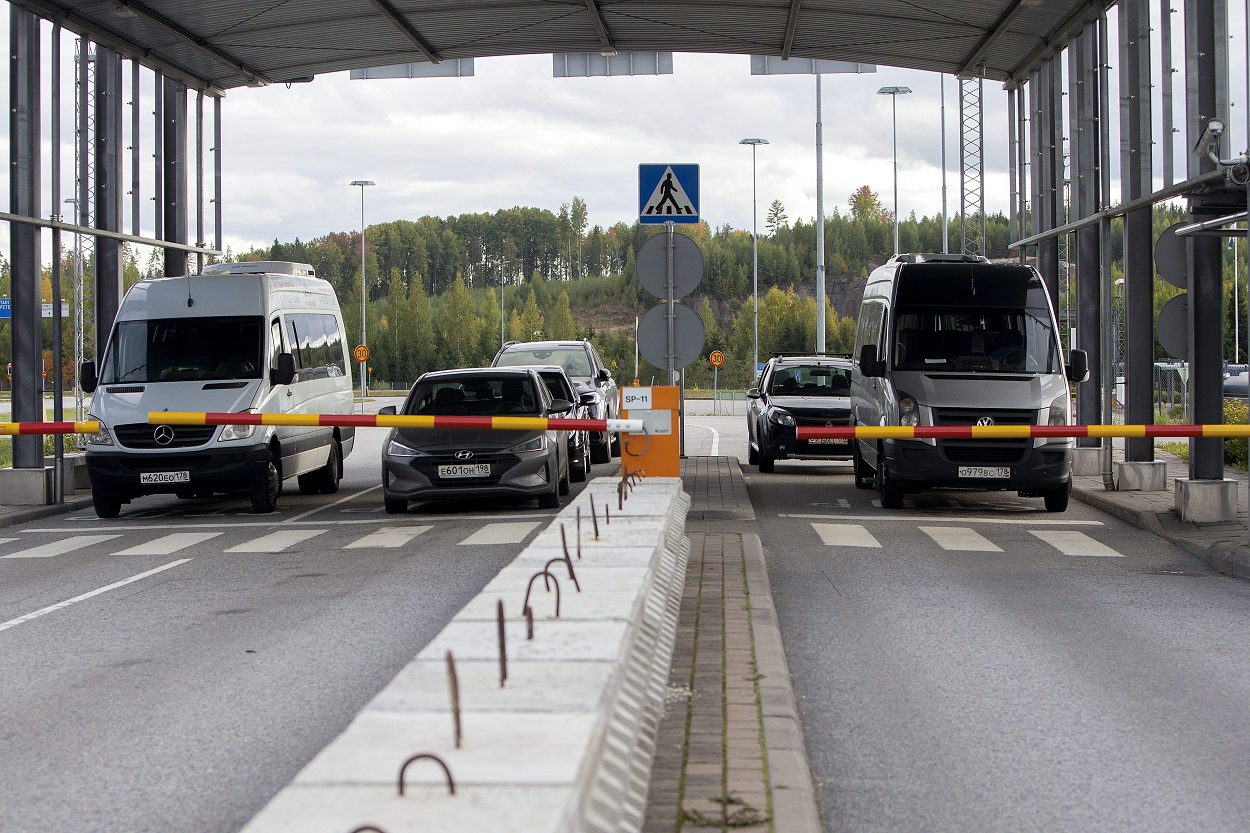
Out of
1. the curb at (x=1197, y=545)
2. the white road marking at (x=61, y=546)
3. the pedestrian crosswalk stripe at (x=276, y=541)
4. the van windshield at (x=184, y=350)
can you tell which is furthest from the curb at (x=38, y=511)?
the curb at (x=1197, y=545)

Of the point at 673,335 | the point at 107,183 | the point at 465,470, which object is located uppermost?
the point at 107,183

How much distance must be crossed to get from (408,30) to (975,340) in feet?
29.6

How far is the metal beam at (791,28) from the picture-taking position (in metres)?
18.8

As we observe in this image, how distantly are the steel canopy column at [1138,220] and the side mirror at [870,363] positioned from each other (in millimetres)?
2877

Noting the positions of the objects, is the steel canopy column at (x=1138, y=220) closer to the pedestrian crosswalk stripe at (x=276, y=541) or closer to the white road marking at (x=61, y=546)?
the pedestrian crosswalk stripe at (x=276, y=541)

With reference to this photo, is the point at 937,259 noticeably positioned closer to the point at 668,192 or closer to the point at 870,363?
the point at 870,363

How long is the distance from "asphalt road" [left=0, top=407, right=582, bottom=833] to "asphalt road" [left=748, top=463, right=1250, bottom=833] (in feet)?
7.24

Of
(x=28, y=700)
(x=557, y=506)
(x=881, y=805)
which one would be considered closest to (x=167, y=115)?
(x=557, y=506)

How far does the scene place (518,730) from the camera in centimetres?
369

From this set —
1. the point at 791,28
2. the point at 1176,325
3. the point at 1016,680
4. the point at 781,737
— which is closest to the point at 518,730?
the point at 781,737

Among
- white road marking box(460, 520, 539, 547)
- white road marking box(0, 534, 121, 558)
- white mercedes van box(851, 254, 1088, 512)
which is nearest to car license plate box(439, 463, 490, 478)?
white road marking box(460, 520, 539, 547)

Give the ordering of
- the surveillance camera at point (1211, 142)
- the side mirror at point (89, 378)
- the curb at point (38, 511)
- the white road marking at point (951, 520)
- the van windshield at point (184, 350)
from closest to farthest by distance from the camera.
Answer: the surveillance camera at point (1211, 142)
the white road marking at point (951, 520)
the curb at point (38, 511)
the side mirror at point (89, 378)
the van windshield at point (184, 350)

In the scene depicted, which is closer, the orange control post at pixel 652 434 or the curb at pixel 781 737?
the curb at pixel 781 737

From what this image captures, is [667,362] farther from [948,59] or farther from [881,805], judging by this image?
[948,59]
